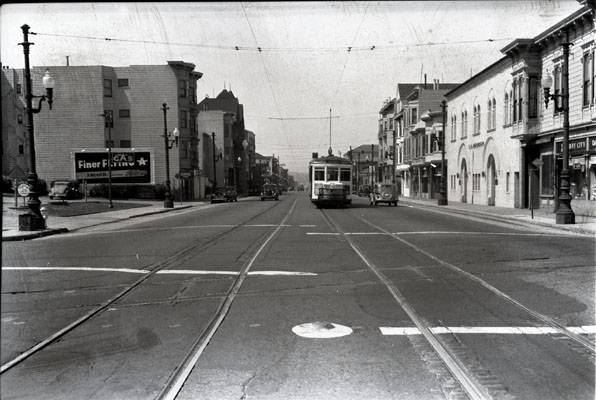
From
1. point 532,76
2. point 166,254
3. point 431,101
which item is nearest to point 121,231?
point 166,254

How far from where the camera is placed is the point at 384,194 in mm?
42594

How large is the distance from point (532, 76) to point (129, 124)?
1477 inches

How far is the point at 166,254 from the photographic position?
12.8m

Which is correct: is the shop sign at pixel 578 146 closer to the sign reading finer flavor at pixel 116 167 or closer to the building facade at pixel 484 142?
the building facade at pixel 484 142

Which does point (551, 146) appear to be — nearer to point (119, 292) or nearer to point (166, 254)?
point (166, 254)

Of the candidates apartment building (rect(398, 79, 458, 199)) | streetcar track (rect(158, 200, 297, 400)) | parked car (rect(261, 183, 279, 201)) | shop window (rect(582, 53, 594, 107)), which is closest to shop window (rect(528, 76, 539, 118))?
shop window (rect(582, 53, 594, 107))

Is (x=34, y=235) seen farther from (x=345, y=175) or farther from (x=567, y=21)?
(x=567, y=21)

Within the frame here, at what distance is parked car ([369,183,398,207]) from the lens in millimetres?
42312

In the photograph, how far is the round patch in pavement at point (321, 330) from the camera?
5.96 meters

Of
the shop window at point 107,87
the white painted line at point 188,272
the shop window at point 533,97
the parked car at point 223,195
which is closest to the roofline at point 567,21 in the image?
the shop window at point 533,97

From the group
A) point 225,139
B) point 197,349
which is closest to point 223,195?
point 225,139

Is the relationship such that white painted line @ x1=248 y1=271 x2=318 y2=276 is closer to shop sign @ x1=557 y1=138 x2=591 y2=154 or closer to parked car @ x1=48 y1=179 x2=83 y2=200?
shop sign @ x1=557 y1=138 x2=591 y2=154

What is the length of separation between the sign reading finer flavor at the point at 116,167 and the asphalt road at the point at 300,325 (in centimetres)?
4224

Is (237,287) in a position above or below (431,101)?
below
